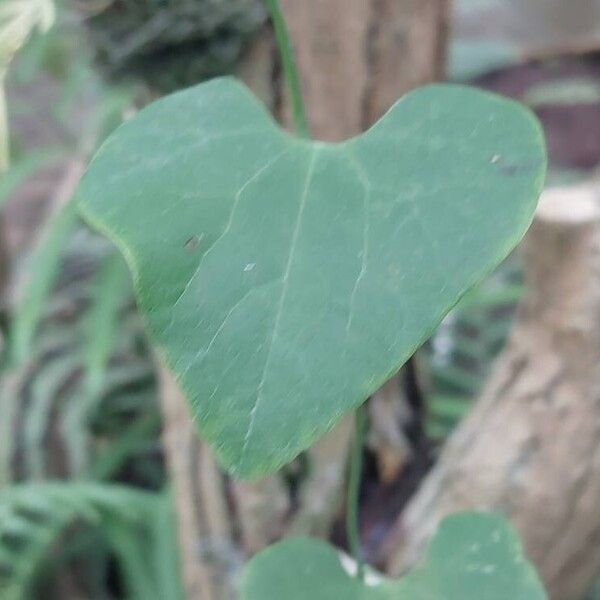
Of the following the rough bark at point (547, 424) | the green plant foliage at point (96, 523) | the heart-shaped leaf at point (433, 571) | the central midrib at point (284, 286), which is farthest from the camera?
the green plant foliage at point (96, 523)

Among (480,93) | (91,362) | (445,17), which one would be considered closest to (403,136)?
(480,93)

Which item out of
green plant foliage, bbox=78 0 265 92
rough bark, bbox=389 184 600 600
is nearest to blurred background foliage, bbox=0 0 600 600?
green plant foliage, bbox=78 0 265 92

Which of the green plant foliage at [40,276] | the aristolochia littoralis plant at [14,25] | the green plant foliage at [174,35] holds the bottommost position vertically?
the green plant foliage at [40,276]

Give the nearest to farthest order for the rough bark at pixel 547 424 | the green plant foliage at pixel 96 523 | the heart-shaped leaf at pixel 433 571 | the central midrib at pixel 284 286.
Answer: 1. the central midrib at pixel 284 286
2. the heart-shaped leaf at pixel 433 571
3. the rough bark at pixel 547 424
4. the green plant foliage at pixel 96 523

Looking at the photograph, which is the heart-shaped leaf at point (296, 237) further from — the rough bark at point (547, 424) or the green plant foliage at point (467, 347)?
the green plant foliage at point (467, 347)

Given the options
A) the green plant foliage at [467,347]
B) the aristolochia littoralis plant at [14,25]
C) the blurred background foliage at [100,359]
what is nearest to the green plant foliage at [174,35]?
the blurred background foliage at [100,359]

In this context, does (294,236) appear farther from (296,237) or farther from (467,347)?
(467,347)
